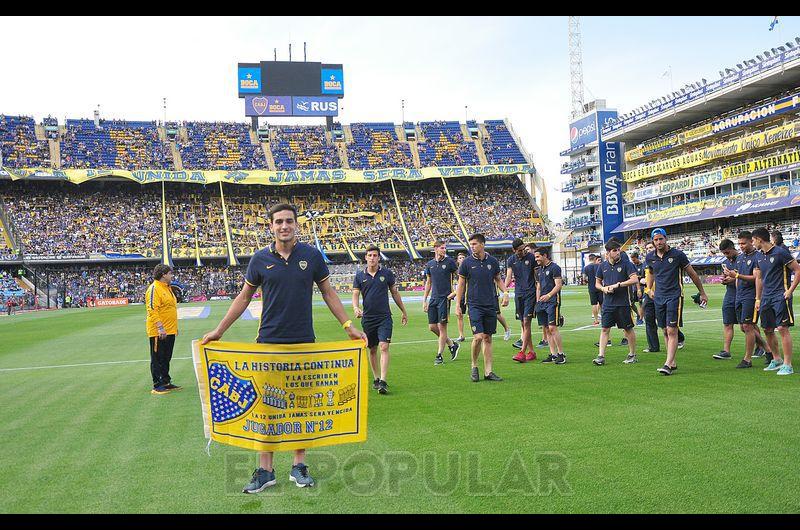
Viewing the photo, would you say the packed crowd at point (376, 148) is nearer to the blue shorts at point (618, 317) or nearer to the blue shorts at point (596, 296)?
the blue shorts at point (596, 296)

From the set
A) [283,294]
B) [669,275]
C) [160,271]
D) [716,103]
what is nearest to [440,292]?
[669,275]

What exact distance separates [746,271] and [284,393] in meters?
7.92

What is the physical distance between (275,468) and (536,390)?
4.17 m

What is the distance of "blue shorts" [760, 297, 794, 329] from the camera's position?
879 centimetres

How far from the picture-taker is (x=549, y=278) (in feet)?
37.0

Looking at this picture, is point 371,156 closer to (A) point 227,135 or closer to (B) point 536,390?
Answer: (A) point 227,135

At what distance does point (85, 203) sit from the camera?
2304 inches

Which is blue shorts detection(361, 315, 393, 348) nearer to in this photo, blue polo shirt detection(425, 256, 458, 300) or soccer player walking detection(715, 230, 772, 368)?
blue polo shirt detection(425, 256, 458, 300)

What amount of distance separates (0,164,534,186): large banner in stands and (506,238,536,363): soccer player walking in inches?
2028

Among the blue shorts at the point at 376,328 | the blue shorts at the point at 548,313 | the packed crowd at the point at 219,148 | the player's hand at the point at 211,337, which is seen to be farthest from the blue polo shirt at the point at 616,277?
the packed crowd at the point at 219,148

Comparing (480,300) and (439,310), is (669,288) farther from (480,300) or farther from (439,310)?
(439,310)

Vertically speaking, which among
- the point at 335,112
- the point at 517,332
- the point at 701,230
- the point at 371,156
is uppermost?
the point at 335,112

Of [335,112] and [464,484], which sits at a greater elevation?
[335,112]
